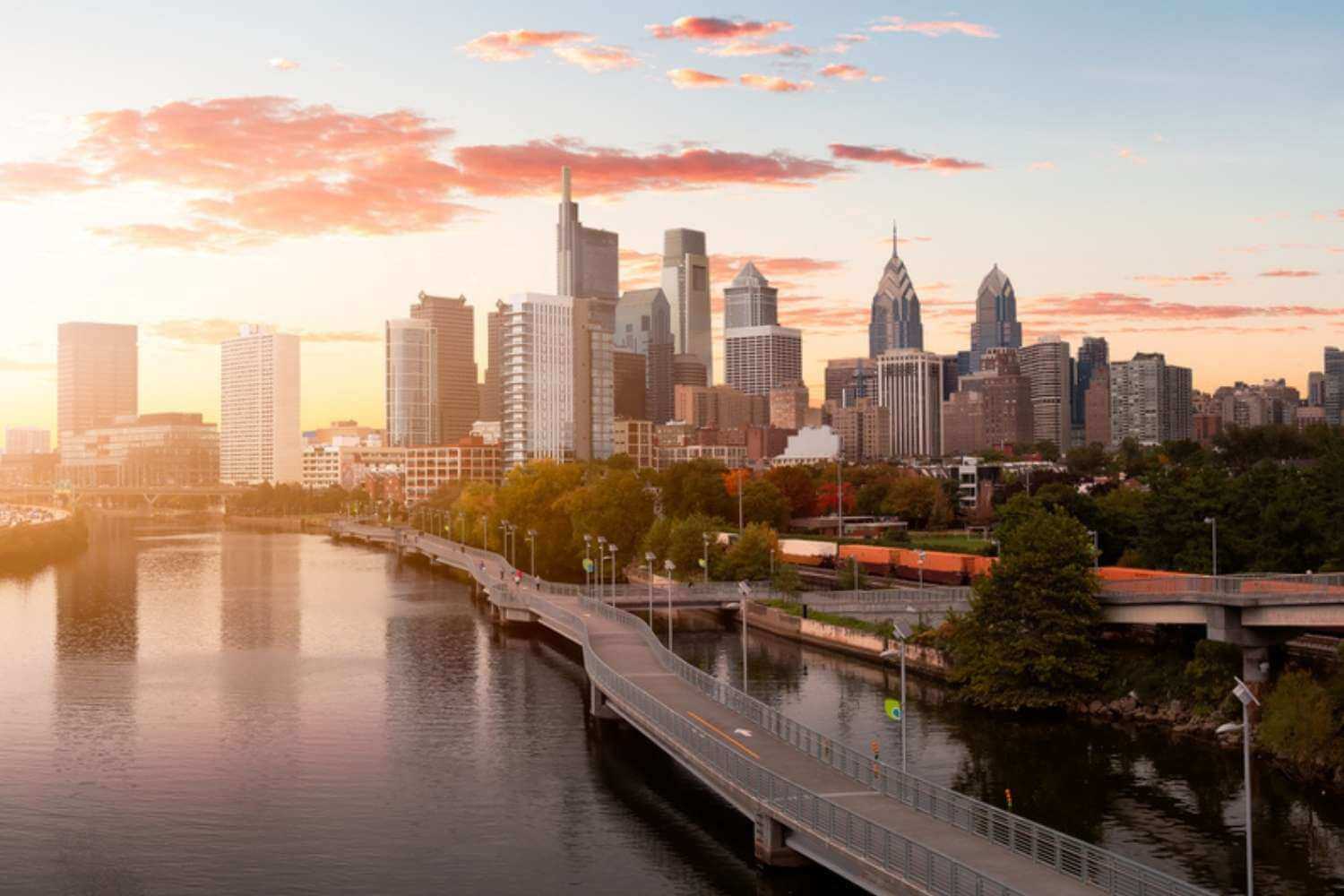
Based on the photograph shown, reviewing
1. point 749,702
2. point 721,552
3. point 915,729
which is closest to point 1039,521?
point 915,729

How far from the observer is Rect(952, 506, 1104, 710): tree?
2411 inches

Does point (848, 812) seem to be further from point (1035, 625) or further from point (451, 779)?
point (1035, 625)

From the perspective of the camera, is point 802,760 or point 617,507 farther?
point 617,507

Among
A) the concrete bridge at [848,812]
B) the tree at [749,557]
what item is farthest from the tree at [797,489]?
the concrete bridge at [848,812]

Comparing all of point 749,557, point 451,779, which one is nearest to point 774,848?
point 451,779

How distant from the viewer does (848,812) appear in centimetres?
3544

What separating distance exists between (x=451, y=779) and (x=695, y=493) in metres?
79.9

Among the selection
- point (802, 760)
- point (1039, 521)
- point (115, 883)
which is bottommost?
point (115, 883)

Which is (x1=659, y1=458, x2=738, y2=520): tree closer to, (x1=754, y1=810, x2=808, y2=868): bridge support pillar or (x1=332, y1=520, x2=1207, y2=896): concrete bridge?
(x1=332, y1=520, x2=1207, y2=896): concrete bridge

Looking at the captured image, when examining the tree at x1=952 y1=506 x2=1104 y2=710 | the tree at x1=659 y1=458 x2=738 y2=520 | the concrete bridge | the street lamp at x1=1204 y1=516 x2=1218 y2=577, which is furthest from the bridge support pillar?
the tree at x1=659 y1=458 x2=738 y2=520

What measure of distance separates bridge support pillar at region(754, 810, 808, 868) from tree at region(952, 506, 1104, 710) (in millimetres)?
24741

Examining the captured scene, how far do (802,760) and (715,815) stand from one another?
503cm

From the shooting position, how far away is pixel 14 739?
192 feet

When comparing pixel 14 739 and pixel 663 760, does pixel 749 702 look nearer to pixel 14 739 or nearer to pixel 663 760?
pixel 663 760
